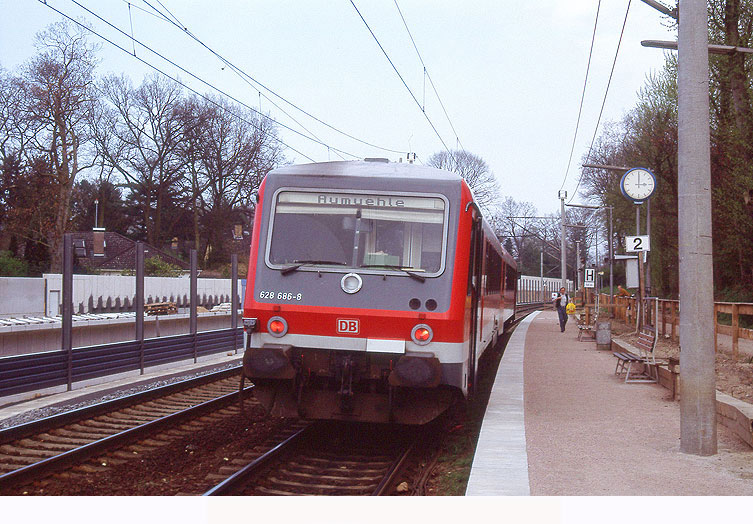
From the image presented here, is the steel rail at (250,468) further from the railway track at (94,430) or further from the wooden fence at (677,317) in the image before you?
the wooden fence at (677,317)

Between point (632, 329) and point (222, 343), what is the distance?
46.3 ft

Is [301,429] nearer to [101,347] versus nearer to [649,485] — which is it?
[649,485]

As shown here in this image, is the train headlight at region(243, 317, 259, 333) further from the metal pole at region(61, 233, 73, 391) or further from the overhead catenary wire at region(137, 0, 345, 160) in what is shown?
the overhead catenary wire at region(137, 0, 345, 160)

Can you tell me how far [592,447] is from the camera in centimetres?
844

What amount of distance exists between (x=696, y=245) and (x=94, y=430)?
6.87m

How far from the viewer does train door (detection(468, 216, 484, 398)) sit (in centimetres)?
944

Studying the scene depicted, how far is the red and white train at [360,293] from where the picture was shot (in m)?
8.49

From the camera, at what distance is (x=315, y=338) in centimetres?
860

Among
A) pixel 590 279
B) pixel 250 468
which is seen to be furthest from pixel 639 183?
pixel 590 279

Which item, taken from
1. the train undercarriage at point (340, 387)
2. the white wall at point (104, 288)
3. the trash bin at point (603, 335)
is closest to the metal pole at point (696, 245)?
the train undercarriage at point (340, 387)

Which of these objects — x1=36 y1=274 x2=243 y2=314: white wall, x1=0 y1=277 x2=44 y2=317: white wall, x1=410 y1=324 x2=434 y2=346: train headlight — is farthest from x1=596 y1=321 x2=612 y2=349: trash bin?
x1=410 y1=324 x2=434 y2=346: train headlight

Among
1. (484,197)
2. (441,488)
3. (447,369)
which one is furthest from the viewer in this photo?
(484,197)

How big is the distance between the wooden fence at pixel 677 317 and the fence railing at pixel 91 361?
9.70m
